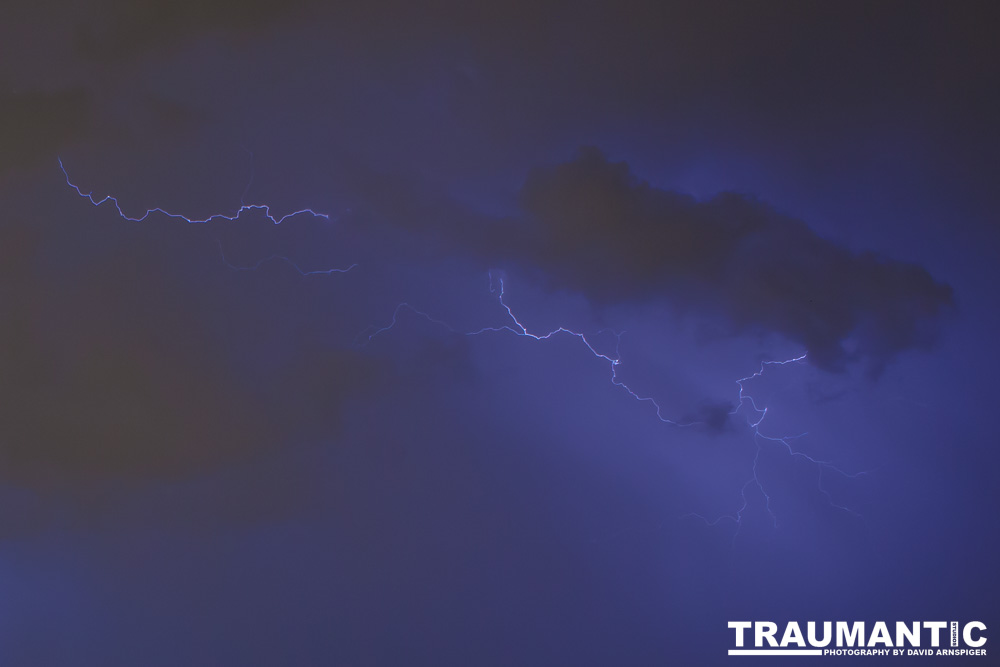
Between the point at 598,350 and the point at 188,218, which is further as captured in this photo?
the point at 598,350

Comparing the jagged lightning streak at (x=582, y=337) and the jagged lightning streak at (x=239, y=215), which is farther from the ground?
the jagged lightning streak at (x=239, y=215)

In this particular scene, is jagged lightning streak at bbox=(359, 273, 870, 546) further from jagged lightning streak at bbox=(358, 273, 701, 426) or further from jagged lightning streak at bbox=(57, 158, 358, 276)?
jagged lightning streak at bbox=(57, 158, 358, 276)

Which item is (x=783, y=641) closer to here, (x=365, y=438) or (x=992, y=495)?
(x=992, y=495)

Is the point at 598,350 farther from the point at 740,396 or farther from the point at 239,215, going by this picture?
the point at 239,215

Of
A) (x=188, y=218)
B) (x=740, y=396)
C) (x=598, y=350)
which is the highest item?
(x=188, y=218)

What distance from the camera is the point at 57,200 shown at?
4.32 m

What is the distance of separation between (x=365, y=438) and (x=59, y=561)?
189 cm

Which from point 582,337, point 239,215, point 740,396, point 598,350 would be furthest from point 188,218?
point 740,396

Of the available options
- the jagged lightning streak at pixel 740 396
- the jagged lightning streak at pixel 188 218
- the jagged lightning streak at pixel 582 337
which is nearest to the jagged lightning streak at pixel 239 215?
the jagged lightning streak at pixel 188 218

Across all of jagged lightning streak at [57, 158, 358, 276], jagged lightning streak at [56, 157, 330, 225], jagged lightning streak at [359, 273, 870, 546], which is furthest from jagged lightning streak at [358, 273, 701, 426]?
jagged lightning streak at [56, 157, 330, 225]

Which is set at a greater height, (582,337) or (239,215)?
(239,215)

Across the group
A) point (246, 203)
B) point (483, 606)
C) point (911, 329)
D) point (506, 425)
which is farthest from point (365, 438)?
point (911, 329)

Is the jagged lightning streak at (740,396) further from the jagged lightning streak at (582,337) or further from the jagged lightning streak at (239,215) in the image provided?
the jagged lightning streak at (239,215)

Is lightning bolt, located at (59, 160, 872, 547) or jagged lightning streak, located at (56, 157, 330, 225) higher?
jagged lightning streak, located at (56, 157, 330, 225)
